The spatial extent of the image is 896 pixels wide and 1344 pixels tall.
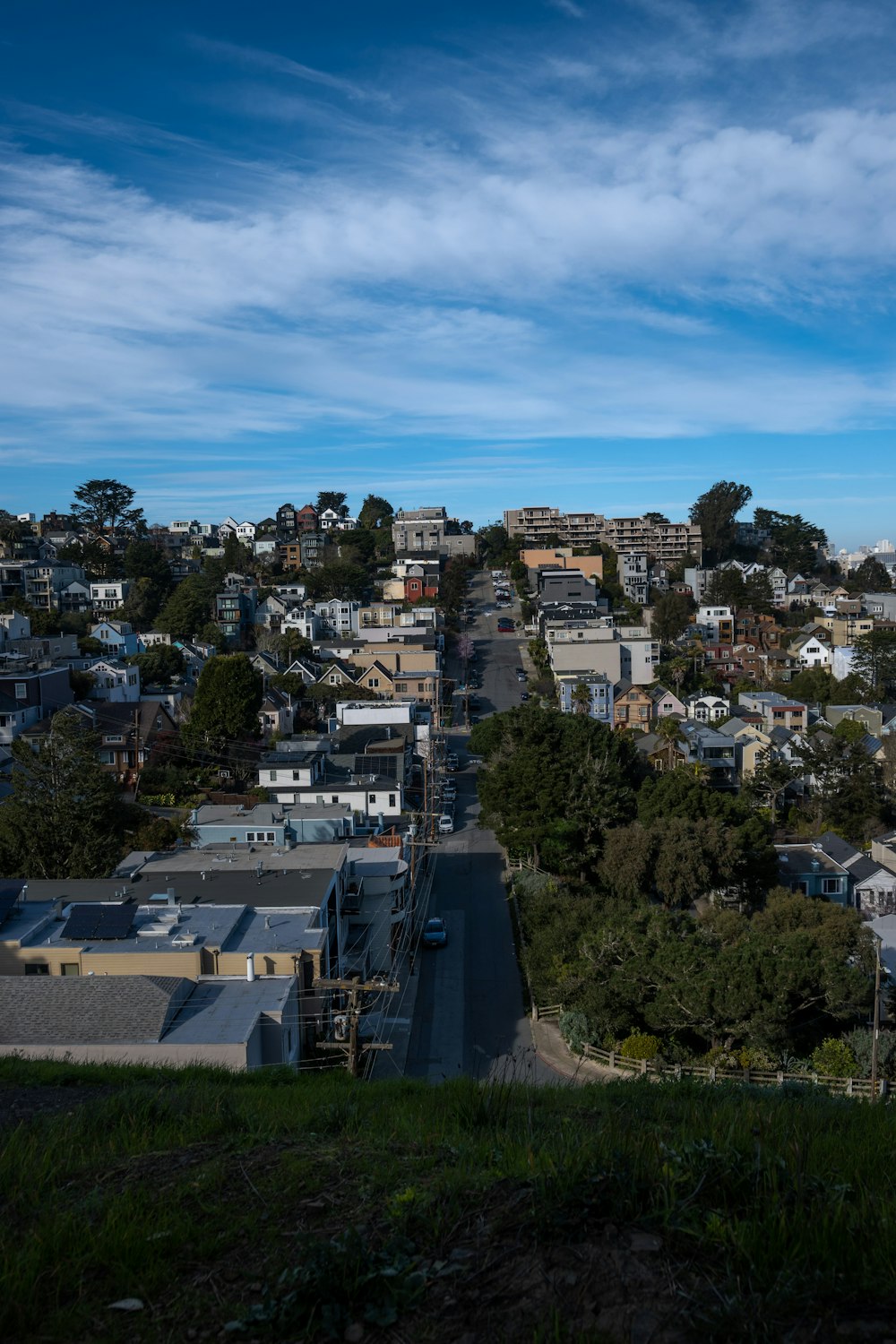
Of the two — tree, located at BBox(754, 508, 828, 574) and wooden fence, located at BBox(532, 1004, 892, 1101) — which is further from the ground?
tree, located at BBox(754, 508, 828, 574)

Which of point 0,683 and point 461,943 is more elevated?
point 0,683

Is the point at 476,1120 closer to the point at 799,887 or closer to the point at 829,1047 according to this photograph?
the point at 829,1047

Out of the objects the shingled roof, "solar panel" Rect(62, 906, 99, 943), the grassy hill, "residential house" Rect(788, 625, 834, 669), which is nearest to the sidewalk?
the shingled roof

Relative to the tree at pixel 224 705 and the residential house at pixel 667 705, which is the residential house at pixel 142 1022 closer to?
the tree at pixel 224 705

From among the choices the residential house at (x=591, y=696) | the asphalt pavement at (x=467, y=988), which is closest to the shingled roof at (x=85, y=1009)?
the asphalt pavement at (x=467, y=988)

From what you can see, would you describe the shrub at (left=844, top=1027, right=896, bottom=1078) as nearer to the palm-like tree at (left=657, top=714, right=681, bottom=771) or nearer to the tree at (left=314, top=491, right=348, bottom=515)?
the palm-like tree at (left=657, top=714, right=681, bottom=771)

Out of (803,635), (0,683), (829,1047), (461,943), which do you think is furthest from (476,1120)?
(803,635)
